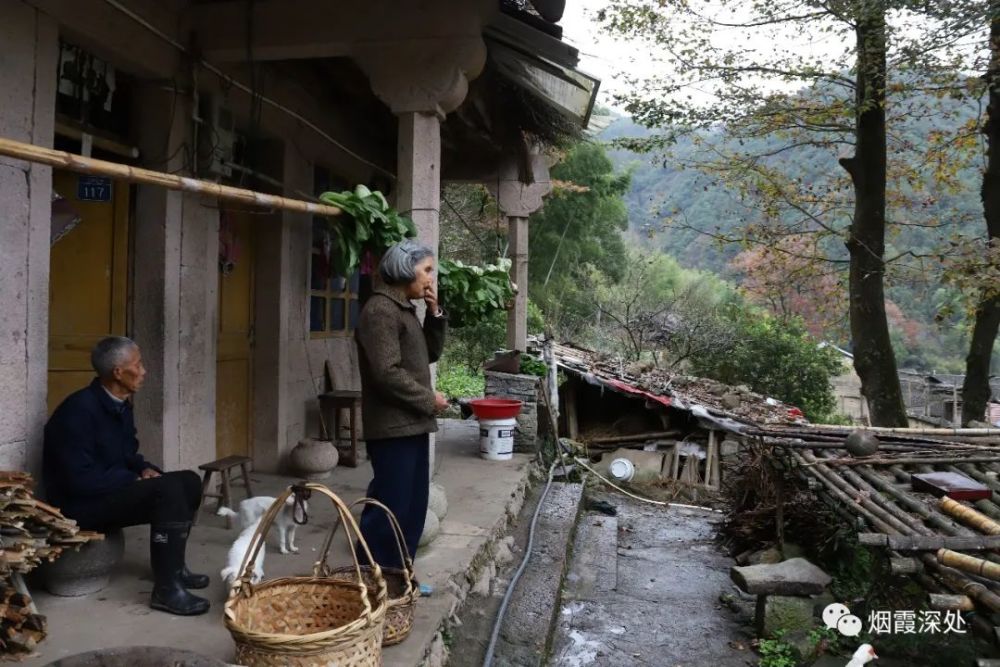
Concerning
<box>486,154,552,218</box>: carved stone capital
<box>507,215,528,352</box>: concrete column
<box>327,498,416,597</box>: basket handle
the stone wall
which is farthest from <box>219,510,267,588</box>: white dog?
<box>486,154,552,218</box>: carved stone capital

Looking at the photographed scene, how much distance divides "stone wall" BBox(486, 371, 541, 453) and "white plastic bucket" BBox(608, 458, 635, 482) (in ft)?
8.54

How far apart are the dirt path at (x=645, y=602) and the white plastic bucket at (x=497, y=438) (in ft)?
3.60

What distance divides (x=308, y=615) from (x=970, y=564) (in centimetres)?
275

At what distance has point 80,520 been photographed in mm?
3176

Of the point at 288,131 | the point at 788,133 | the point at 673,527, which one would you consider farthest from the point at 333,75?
the point at 788,133

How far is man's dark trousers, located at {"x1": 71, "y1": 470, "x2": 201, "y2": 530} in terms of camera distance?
3176 mm

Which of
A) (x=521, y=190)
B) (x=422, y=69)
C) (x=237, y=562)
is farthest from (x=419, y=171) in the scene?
(x=521, y=190)

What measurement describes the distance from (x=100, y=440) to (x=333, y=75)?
4.19 metres

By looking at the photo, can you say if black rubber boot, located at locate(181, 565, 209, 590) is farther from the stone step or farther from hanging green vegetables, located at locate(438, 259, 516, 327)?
hanging green vegetables, located at locate(438, 259, 516, 327)

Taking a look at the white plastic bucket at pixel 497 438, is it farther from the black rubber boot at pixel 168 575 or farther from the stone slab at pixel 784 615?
the black rubber boot at pixel 168 575

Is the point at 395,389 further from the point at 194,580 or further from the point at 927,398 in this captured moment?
the point at 927,398

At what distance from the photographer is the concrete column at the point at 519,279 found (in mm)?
9578

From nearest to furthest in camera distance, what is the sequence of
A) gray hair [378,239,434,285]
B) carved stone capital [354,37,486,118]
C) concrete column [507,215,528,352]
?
1. gray hair [378,239,434,285]
2. carved stone capital [354,37,486,118]
3. concrete column [507,215,528,352]

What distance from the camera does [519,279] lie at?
9492 millimetres
